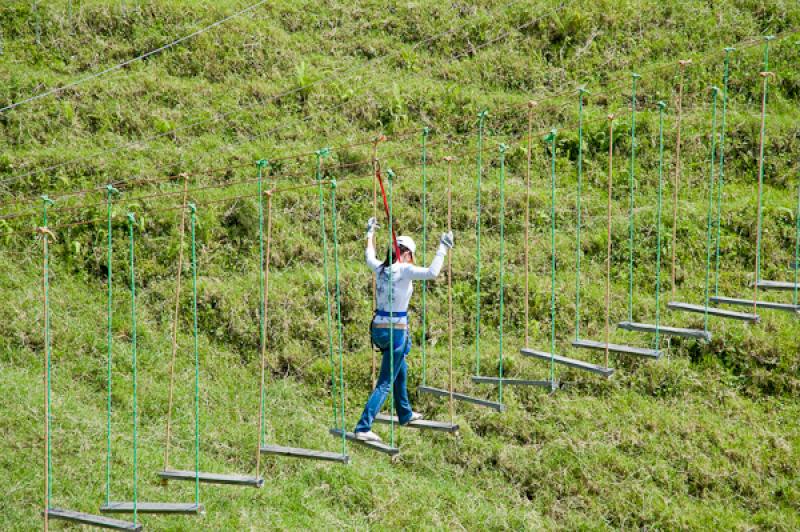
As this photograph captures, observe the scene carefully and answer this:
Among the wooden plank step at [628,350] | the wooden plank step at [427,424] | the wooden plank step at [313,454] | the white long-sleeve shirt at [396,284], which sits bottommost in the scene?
the wooden plank step at [313,454]

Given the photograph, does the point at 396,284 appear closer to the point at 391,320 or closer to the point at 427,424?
the point at 391,320

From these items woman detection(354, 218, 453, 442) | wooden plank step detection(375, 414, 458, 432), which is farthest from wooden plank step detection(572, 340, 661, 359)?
woman detection(354, 218, 453, 442)

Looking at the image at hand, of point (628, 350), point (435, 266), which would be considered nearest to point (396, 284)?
point (435, 266)

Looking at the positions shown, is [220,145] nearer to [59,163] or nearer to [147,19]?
[59,163]

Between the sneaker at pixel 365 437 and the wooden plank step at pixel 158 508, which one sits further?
the sneaker at pixel 365 437

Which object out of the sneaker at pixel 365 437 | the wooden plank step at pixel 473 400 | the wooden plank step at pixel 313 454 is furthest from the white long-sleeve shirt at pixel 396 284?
the wooden plank step at pixel 313 454

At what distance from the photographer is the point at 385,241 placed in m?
13.5

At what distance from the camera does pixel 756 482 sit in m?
10.6

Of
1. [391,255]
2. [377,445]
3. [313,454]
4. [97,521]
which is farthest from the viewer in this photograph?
[391,255]

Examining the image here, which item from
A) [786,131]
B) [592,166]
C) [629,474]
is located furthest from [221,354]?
[786,131]

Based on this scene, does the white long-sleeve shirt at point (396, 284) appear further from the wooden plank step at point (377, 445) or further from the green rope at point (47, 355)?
the green rope at point (47, 355)

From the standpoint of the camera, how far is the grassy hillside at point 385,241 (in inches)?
420

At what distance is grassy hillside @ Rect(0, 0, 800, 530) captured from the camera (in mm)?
10680

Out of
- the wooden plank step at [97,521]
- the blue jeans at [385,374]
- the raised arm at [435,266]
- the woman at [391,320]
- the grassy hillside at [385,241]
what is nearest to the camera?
the wooden plank step at [97,521]
